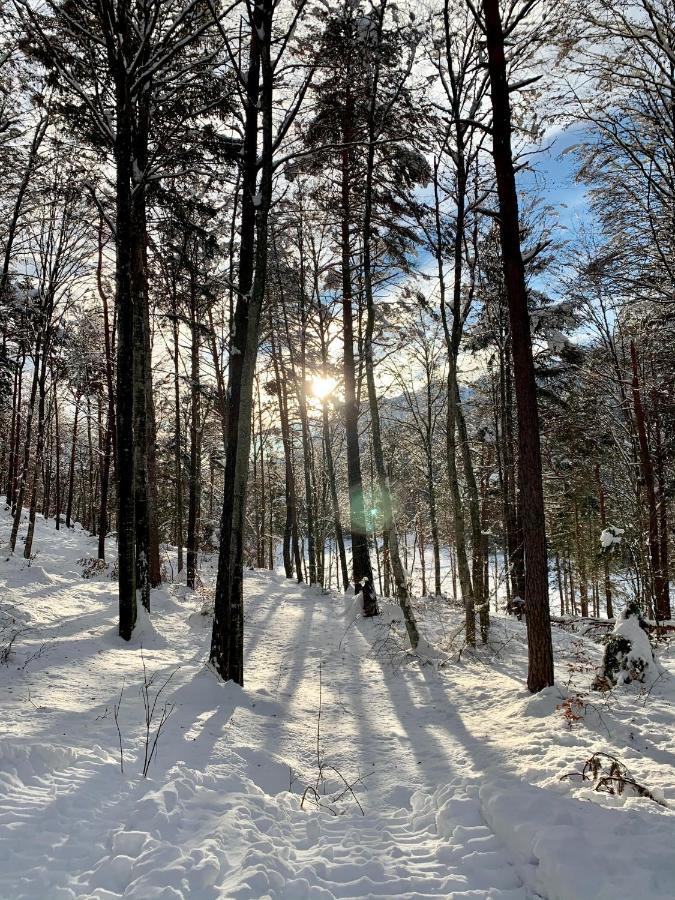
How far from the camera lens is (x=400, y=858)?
3.27 metres

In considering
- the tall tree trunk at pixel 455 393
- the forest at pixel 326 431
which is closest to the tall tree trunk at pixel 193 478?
the forest at pixel 326 431

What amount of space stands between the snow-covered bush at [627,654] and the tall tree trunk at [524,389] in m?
1.01

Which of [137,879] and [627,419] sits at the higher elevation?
[627,419]

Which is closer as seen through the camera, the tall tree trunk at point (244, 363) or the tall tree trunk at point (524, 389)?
the tall tree trunk at point (524, 389)

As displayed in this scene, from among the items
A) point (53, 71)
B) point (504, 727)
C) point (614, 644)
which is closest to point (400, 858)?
point (504, 727)

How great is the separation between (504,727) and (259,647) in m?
5.43

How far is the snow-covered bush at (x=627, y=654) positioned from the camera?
6250 millimetres

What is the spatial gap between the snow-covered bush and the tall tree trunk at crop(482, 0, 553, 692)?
1.01m

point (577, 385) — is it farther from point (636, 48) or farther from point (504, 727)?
point (504, 727)

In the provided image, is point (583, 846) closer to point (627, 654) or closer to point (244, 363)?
point (627, 654)

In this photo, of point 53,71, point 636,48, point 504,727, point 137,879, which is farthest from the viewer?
point 636,48

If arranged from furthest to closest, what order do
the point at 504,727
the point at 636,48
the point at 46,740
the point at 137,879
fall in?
the point at 636,48
the point at 504,727
the point at 46,740
the point at 137,879

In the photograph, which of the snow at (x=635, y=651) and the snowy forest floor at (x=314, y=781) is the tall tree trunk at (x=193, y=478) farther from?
the snow at (x=635, y=651)

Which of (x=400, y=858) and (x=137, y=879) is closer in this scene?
(x=137, y=879)
